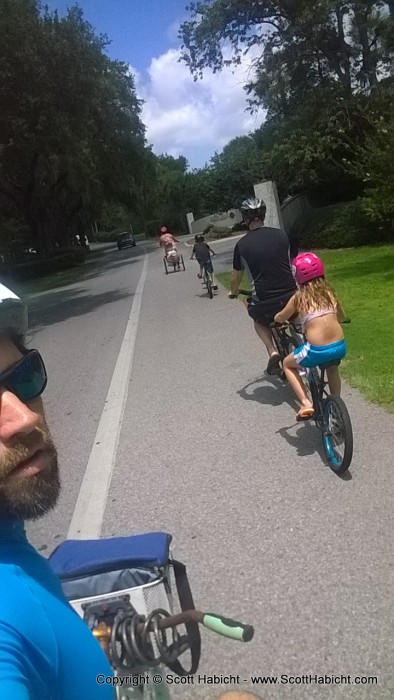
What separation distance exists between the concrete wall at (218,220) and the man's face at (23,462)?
4810cm

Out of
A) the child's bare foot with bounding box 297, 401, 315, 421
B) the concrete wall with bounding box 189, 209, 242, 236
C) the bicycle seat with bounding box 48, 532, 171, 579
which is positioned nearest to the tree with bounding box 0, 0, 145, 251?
the child's bare foot with bounding box 297, 401, 315, 421

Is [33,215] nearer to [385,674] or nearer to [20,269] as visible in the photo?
[20,269]

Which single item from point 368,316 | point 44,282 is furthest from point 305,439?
point 44,282

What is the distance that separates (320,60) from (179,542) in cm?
2433

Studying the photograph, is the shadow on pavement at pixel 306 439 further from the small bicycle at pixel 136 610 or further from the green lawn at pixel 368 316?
the small bicycle at pixel 136 610

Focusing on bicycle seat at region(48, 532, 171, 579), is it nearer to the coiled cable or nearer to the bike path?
the coiled cable

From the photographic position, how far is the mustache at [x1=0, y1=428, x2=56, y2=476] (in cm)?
150

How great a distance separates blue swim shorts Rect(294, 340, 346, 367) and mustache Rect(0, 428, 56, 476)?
3.40m

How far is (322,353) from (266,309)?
1.68 metres

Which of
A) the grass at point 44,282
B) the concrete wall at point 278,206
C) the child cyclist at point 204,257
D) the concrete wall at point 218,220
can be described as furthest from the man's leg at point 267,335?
the concrete wall at point 218,220

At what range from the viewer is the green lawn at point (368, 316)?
6.55 metres

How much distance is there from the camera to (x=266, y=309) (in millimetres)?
6387

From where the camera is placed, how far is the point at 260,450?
523cm

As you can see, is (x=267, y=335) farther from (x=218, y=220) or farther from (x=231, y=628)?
(x=218, y=220)
